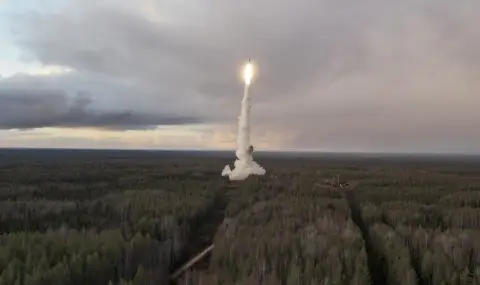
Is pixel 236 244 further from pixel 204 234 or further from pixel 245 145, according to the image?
pixel 245 145

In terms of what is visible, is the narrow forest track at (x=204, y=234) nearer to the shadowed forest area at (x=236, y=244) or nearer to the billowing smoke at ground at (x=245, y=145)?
the shadowed forest area at (x=236, y=244)

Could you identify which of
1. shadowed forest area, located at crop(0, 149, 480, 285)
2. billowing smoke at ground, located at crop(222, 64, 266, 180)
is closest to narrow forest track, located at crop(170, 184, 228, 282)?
shadowed forest area, located at crop(0, 149, 480, 285)

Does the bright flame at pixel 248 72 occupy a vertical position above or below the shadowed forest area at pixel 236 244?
above

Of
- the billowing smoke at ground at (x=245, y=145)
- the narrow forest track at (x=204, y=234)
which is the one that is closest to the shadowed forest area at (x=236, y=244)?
the narrow forest track at (x=204, y=234)

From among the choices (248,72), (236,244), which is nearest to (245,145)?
(248,72)

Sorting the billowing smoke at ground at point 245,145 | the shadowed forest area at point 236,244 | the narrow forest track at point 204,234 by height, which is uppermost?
the billowing smoke at ground at point 245,145

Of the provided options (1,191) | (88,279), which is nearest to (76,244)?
(88,279)

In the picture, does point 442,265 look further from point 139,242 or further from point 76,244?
point 76,244

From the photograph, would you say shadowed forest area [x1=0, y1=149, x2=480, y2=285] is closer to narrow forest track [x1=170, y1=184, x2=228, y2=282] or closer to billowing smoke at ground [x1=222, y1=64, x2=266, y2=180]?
narrow forest track [x1=170, y1=184, x2=228, y2=282]
